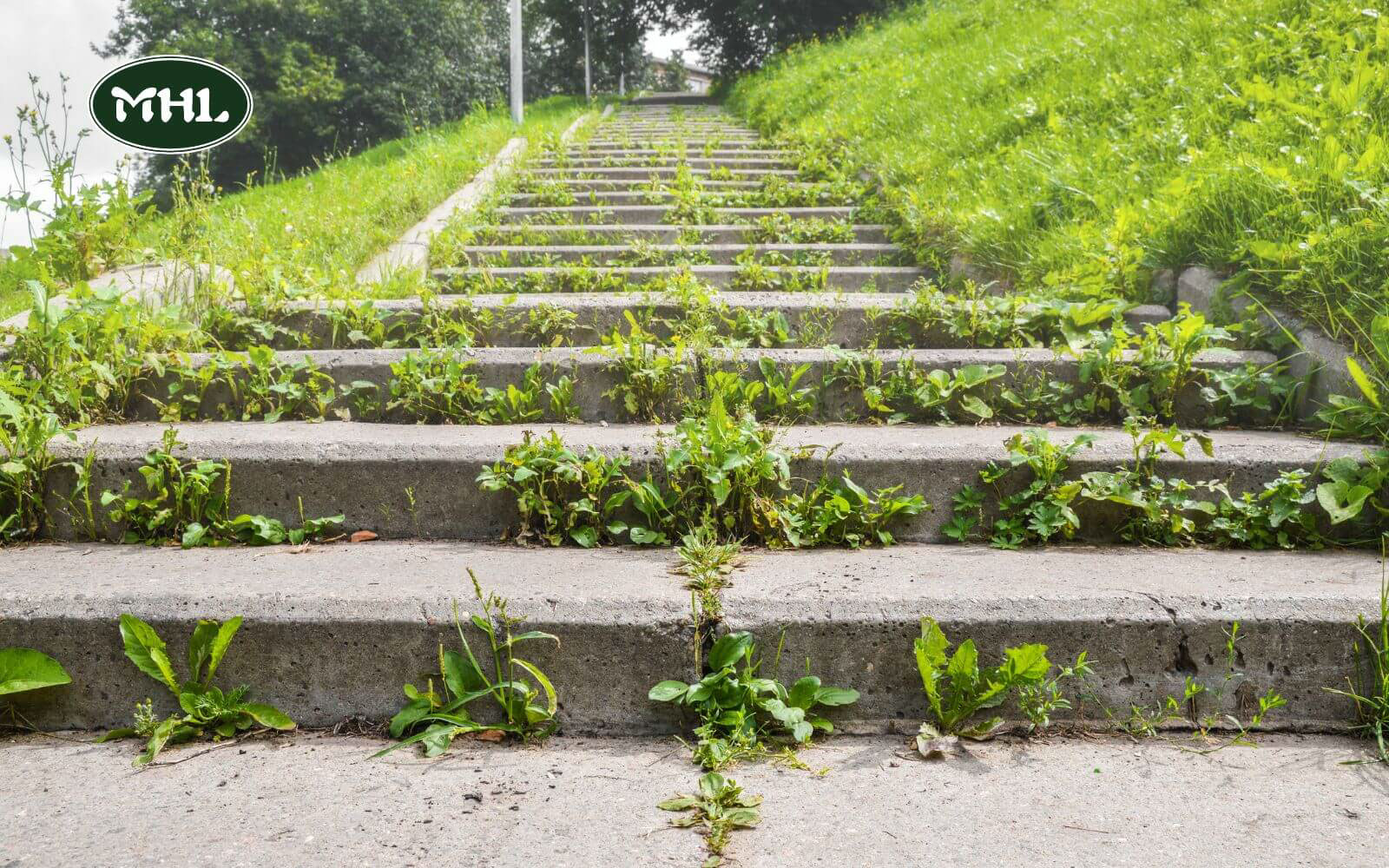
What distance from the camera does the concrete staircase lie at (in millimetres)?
2000

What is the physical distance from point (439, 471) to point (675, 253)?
2.93 m

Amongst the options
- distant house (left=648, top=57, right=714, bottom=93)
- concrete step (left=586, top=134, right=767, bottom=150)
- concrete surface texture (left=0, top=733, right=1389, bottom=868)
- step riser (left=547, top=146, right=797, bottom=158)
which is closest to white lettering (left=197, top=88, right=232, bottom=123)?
concrete surface texture (left=0, top=733, right=1389, bottom=868)

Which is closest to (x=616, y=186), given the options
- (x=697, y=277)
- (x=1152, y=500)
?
(x=697, y=277)

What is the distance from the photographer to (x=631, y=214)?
20.7 feet

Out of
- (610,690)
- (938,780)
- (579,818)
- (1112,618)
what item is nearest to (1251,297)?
(1112,618)

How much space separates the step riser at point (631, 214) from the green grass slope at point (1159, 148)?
51 centimetres

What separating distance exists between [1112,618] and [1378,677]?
0.55 meters

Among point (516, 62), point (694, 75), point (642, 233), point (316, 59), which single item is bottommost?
point (642, 233)

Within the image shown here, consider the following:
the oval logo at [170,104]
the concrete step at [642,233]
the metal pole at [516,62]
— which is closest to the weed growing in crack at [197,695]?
the oval logo at [170,104]

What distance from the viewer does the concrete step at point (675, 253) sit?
5.15m

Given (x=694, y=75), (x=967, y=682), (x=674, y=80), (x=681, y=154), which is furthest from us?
(x=694, y=75)

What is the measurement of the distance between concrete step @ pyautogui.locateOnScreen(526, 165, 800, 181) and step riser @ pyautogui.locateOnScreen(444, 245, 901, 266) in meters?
2.26

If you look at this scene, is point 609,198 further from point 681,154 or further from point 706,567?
point 706,567

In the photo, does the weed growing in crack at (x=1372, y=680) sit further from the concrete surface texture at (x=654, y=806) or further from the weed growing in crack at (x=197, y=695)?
the weed growing in crack at (x=197, y=695)
